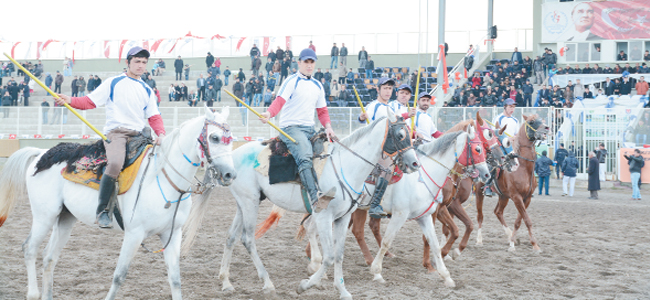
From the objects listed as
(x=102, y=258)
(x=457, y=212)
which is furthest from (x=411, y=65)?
(x=102, y=258)

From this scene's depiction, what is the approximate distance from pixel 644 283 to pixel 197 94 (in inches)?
1023

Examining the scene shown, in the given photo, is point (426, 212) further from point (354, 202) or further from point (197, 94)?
point (197, 94)

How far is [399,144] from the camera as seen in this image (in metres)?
6.53

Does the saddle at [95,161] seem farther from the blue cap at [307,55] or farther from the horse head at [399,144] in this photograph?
the horse head at [399,144]

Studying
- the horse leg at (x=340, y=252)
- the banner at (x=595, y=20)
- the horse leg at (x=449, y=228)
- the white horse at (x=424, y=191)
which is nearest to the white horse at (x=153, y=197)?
the horse leg at (x=340, y=252)

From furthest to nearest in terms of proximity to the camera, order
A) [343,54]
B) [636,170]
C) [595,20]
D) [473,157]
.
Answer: [343,54] < [595,20] < [636,170] < [473,157]

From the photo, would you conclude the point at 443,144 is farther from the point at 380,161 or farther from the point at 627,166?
the point at 627,166

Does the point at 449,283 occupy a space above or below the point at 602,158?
below

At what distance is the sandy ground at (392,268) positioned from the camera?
6723 mm

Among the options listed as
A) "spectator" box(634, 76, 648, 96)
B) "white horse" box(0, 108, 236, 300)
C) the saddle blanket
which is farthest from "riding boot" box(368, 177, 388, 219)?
"spectator" box(634, 76, 648, 96)

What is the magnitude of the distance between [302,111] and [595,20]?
1076 inches

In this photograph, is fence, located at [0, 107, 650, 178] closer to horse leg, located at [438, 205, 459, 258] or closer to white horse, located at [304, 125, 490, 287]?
horse leg, located at [438, 205, 459, 258]

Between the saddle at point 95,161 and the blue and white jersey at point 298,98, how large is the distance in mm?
1764

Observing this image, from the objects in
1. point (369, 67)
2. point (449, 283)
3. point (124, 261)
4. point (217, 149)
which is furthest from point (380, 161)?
point (369, 67)
